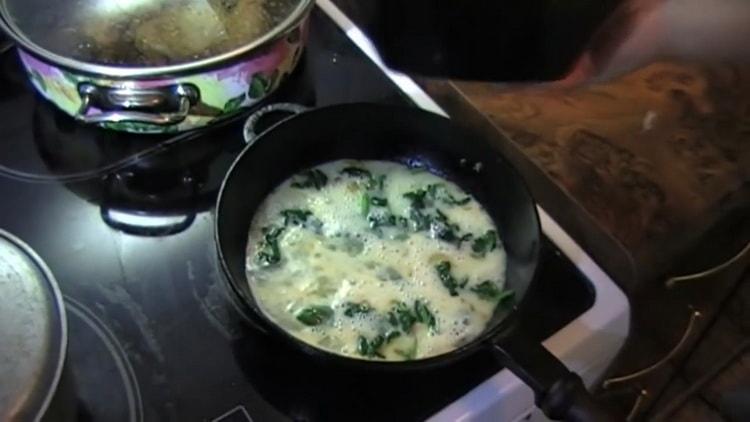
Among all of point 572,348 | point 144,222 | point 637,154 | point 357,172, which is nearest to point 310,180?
point 357,172

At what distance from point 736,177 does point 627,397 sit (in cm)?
31

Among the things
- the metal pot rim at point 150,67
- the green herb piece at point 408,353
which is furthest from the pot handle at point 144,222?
the green herb piece at point 408,353

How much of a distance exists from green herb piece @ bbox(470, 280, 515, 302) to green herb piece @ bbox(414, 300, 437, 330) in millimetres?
43

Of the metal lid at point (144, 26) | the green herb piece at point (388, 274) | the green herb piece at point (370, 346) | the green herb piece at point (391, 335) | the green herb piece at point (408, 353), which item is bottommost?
the green herb piece at point (408, 353)

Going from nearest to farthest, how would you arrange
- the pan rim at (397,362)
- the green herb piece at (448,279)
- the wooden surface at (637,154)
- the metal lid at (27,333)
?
the metal lid at (27,333) < the pan rim at (397,362) < the green herb piece at (448,279) < the wooden surface at (637,154)

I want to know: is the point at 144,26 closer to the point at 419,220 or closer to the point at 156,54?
the point at 156,54

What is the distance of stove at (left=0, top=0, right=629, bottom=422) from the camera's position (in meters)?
0.75

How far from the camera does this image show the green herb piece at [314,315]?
0.77m

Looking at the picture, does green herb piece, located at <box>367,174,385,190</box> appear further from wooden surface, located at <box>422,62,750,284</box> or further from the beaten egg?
wooden surface, located at <box>422,62,750,284</box>

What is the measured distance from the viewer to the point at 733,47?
88 centimetres

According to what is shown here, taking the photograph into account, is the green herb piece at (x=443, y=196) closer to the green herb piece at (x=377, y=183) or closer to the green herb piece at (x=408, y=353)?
the green herb piece at (x=377, y=183)

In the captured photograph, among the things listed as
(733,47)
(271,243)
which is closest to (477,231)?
(271,243)

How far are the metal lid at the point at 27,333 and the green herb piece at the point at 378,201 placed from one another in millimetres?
285

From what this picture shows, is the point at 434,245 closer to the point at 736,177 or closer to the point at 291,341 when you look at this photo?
the point at 291,341
